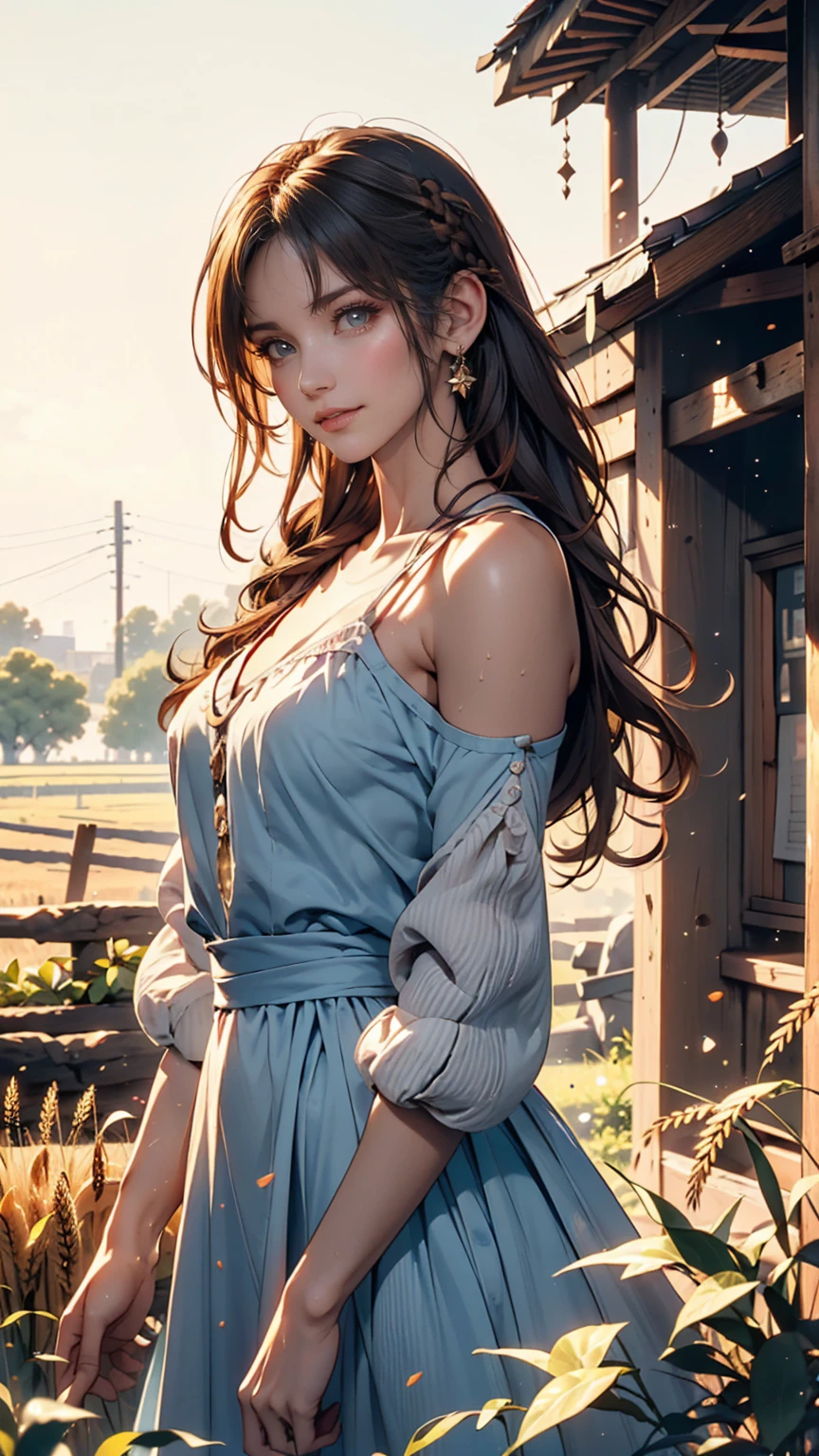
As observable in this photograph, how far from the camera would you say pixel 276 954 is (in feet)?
3.63

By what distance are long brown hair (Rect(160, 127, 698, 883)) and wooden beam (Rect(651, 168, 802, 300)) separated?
149 centimetres

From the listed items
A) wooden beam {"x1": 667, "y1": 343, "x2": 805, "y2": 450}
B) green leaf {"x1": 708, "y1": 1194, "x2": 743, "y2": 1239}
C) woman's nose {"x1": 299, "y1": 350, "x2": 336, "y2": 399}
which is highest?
wooden beam {"x1": 667, "y1": 343, "x2": 805, "y2": 450}

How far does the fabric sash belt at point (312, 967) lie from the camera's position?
3.56 feet

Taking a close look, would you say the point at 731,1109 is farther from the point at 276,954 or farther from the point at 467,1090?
the point at 276,954

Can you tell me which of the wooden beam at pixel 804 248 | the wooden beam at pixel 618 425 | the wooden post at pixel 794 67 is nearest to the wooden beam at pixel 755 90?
the wooden post at pixel 794 67

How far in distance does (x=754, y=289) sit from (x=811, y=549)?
0.96 m

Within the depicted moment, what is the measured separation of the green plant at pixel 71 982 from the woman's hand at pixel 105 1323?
113 inches

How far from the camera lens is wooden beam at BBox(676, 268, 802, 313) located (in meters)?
2.89

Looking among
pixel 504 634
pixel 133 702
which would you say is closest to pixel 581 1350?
pixel 504 634

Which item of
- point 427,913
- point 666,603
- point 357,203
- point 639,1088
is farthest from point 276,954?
point 639,1088

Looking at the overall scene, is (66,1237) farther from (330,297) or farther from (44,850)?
(44,850)

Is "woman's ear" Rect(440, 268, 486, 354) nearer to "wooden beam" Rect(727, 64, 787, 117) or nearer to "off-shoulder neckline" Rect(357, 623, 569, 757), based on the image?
"off-shoulder neckline" Rect(357, 623, 569, 757)

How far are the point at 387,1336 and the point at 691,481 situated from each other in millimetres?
2676

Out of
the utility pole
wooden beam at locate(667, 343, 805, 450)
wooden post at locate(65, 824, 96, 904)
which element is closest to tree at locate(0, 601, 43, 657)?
the utility pole
